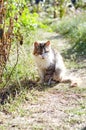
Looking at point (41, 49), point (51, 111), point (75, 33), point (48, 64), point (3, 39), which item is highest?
point (3, 39)

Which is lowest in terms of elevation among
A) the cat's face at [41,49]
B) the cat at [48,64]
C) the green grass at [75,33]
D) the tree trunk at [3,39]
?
the green grass at [75,33]

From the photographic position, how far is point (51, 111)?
Result: 17.6 ft

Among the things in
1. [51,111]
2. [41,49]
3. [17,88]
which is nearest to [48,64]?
[41,49]

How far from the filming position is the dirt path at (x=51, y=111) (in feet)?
15.9

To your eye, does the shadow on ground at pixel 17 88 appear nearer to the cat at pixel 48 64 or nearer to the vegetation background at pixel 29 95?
the vegetation background at pixel 29 95

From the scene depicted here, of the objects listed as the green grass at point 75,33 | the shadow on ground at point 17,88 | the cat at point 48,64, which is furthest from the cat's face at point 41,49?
the green grass at point 75,33

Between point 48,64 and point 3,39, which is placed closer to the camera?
point 3,39

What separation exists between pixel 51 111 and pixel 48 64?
4.50 feet

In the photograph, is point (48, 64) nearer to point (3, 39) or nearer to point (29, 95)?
point (29, 95)

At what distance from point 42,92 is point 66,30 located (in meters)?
7.24

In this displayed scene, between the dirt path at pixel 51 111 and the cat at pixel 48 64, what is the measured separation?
0.18 meters

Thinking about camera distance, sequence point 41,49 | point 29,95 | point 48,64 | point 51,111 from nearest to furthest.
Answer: point 51,111, point 29,95, point 41,49, point 48,64

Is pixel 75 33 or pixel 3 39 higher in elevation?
pixel 3 39

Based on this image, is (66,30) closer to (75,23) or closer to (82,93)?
(75,23)
